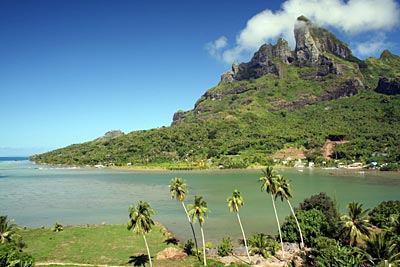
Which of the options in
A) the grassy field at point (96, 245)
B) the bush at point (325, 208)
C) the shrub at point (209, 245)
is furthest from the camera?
the shrub at point (209, 245)

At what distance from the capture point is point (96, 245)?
167 feet

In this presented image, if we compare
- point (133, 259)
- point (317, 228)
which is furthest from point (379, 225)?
point (133, 259)

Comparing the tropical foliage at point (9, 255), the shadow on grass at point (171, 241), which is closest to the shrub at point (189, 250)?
the shadow on grass at point (171, 241)

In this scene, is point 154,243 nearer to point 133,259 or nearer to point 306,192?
point 133,259

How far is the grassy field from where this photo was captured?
144 ft

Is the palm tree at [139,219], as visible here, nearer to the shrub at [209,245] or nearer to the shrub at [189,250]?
the shrub at [189,250]

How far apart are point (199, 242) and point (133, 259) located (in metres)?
13.0

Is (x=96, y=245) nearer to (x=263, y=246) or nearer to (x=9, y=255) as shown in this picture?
(x=9, y=255)

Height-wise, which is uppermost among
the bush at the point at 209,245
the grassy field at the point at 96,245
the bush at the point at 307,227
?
the bush at the point at 307,227

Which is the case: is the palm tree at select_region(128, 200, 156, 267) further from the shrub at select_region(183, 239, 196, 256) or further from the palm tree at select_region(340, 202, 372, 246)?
the palm tree at select_region(340, 202, 372, 246)

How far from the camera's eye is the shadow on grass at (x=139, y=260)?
42662mm

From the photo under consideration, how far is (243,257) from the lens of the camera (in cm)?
4488

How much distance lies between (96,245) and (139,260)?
10.8m

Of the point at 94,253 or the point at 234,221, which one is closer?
the point at 94,253
